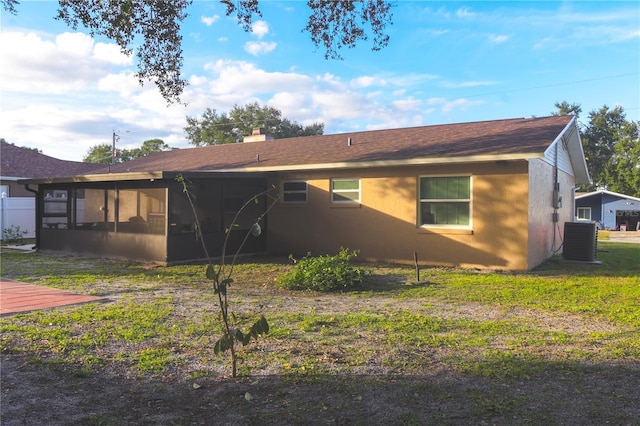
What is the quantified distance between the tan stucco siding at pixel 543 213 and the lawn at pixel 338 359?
304 cm

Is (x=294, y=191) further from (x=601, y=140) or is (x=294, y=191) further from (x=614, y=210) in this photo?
(x=601, y=140)

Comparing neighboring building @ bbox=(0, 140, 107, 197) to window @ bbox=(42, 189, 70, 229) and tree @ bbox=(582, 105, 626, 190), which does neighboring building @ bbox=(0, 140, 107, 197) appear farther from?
tree @ bbox=(582, 105, 626, 190)

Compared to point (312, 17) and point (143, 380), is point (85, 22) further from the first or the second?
point (143, 380)

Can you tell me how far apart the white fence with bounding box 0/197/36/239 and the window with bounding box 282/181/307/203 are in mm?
12183

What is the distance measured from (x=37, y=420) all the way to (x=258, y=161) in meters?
12.0

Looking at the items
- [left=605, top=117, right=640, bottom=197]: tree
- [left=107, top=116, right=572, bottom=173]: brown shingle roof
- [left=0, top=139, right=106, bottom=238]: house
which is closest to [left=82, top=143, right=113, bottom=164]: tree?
[left=0, top=139, right=106, bottom=238]: house

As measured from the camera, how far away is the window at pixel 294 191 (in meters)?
13.5

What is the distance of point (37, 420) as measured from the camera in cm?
311

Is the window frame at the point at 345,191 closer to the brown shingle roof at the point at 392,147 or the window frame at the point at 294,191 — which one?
the brown shingle roof at the point at 392,147

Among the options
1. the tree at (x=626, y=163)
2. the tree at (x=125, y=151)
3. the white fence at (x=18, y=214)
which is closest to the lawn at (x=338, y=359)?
the white fence at (x=18, y=214)

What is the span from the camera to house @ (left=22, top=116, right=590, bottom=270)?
1064 cm

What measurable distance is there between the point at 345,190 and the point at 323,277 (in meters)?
4.96

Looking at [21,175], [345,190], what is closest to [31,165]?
[21,175]

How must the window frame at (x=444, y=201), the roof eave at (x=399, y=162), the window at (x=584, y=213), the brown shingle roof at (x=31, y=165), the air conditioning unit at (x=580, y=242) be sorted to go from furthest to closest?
the window at (x=584, y=213) < the brown shingle roof at (x=31, y=165) < the air conditioning unit at (x=580, y=242) < the window frame at (x=444, y=201) < the roof eave at (x=399, y=162)
